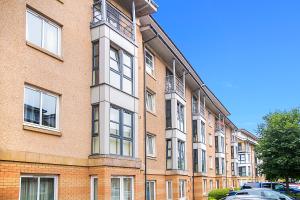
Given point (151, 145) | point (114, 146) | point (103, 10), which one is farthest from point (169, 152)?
point (103, 10)

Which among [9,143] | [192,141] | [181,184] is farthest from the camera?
[192,141]

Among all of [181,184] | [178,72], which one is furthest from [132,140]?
[178,72]

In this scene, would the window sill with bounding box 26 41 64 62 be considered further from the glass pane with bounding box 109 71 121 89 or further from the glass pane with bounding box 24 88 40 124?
the glass pane with bounding box 109 71 121 89

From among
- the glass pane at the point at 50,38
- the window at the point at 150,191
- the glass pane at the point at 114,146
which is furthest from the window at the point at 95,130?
the window at the point at 150,191

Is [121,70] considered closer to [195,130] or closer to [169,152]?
[169,152]

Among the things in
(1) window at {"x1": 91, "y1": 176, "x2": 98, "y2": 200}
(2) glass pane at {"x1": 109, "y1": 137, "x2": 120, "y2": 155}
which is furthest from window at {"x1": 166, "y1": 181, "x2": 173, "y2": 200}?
(1) window at {"x1": 91, "y1": 176, "x2": 98, "y2": 200}

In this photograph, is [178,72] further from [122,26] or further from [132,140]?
[132,140]

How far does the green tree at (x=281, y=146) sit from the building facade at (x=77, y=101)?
1580cm

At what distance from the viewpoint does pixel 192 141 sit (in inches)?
1239

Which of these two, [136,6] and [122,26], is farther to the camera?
[136,6]

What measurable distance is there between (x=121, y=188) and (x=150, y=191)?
6.35m

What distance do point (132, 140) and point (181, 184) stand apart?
9.92m

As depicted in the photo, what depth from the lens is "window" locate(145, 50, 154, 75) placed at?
2278 centimetres

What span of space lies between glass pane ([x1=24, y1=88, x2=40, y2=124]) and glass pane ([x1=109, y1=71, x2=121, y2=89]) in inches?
148
